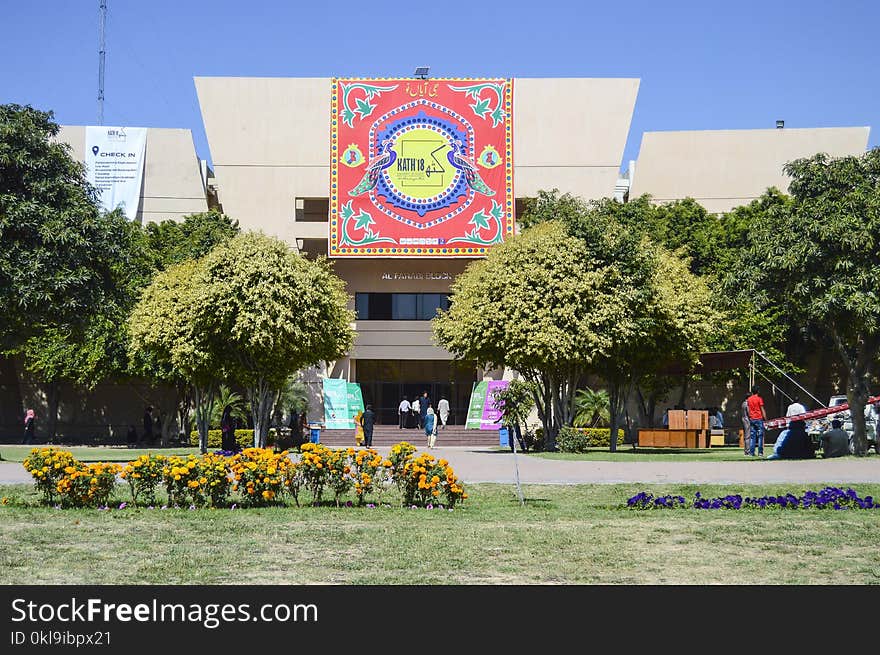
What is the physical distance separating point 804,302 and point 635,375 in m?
11.8

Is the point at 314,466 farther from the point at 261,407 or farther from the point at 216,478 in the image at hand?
the point at 261,407

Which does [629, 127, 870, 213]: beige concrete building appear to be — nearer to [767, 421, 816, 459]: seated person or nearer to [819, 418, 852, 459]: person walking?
[819, 418, 852, 459]: person walking

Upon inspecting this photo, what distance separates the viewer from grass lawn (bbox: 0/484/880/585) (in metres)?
8.29

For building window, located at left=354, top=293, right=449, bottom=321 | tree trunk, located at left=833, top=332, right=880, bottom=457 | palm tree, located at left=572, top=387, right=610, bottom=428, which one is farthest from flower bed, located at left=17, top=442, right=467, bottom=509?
building window, located at left=354, top=293, right=449, bottom=321

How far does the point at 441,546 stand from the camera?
9.88 metres

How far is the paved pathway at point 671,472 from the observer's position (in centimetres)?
1817

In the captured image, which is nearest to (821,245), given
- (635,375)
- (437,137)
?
(635,375)

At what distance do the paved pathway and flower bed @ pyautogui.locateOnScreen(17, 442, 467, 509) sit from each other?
4.94 metres

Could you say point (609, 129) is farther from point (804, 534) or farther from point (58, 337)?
point (804, 534)

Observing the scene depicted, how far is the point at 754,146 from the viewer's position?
2048 inches

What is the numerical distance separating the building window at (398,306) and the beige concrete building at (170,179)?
32.0ft

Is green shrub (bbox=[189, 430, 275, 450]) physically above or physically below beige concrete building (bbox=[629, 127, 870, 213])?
below

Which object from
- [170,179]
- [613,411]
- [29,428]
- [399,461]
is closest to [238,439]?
[613,411]

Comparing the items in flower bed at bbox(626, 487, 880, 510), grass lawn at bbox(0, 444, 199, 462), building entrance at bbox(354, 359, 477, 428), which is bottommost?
grass lawn at bbox(0, 444, 199, 462)
